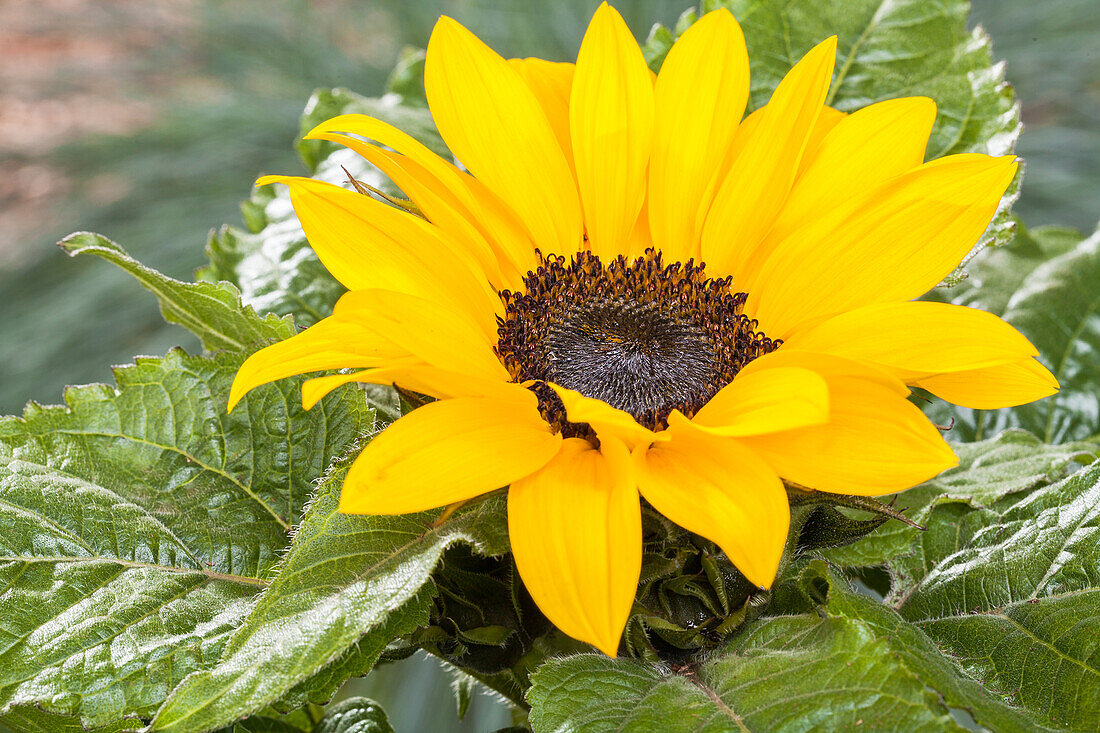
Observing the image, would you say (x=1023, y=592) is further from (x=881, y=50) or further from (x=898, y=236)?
(x=881, y=50)

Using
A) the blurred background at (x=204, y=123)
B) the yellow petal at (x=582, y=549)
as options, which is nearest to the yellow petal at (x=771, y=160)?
the yellow petal at (x=582, y=549)

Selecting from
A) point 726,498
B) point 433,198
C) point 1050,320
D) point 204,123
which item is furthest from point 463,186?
point 204,123

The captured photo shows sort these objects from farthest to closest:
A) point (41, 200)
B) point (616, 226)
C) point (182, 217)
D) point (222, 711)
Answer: point (41, 200) < point (182, 217) < point (616, 226) < point (222, 711)

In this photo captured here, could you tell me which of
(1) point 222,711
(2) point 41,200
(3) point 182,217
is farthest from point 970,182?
(2) point 41,200

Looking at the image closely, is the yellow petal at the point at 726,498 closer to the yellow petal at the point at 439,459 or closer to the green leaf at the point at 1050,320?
the yellow petal at the point at 439,459

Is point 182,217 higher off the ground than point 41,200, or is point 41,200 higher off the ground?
point 41,200

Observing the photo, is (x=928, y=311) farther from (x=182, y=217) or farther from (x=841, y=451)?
(x=182, y=217)
